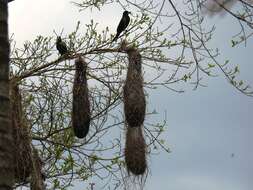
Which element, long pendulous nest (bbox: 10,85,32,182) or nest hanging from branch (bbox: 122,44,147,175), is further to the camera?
long pendulous nest (bbox: 10,85,32,182)

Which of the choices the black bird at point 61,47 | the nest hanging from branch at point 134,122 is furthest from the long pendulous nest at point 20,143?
the black bird at point 61,47

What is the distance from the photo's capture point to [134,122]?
4992mm

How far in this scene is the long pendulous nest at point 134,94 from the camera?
499 cm

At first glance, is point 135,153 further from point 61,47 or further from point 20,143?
point 61,47

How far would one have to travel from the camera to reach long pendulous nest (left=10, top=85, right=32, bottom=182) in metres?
5.34

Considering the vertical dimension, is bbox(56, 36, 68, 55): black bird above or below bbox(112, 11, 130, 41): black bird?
below

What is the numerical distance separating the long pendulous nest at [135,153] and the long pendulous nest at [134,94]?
3.1 inches

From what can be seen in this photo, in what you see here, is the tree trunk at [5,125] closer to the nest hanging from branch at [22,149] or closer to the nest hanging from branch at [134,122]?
the nest hanging from branch at [134,122]

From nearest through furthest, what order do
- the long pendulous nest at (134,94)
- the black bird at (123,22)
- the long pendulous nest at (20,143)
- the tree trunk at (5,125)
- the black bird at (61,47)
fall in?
the tree trunk at (5,125), the long pendulous nest at (134,94), the long pendulous nest at (20,143), the black bird at (123,22), the black bird at (61,47)

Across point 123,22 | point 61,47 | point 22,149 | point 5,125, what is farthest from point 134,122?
point 61,47

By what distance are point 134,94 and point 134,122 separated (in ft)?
0.84

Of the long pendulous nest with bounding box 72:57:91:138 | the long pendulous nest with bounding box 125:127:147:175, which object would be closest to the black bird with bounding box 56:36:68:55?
the long pendulous nest with bounding box 72:57:91:138

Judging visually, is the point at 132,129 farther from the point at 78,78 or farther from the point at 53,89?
the point at 53,89

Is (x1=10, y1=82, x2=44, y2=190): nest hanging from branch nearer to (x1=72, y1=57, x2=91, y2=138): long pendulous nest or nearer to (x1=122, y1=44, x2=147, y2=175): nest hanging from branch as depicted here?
(x1=72, y1=57, x2=91, y2=138): long pendulous nest
